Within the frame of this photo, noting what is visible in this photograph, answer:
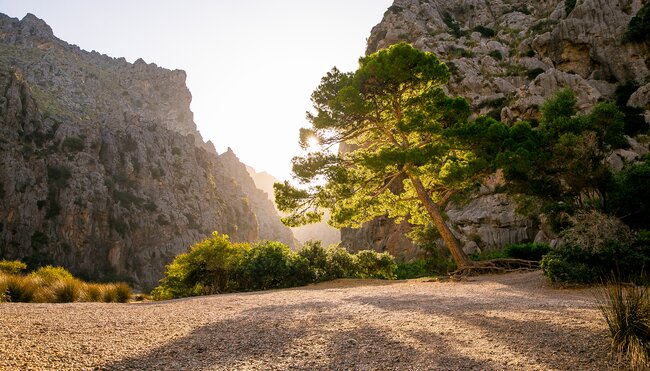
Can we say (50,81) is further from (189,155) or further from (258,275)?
(258,275)

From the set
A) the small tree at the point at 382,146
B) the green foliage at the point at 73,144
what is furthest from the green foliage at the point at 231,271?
the green foliage at the point at 73,144

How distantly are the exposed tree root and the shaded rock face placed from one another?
58.0 meters

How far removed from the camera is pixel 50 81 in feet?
271

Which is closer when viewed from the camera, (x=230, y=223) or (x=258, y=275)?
(x=258, y=275)

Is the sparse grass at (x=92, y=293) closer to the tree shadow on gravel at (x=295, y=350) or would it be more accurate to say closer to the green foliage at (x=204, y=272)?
the green foliage at (x=204, y=272)

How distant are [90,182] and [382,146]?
60822 millimetres

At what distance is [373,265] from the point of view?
17797 millimetres

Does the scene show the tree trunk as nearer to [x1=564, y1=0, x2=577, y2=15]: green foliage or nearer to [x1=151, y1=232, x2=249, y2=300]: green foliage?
[x1=151, y1=232, x2=249, y2=300]: green foliage

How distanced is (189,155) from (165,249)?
24.4 m

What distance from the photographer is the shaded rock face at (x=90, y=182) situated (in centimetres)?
5241

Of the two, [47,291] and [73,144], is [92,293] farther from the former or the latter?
[73,144]

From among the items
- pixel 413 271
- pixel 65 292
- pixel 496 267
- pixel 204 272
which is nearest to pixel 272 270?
pixel 204 272

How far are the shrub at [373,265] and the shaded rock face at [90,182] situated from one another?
53.3 metres

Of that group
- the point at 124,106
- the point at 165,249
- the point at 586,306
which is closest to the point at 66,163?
the point at 165,249
